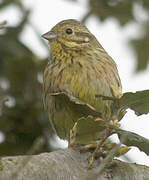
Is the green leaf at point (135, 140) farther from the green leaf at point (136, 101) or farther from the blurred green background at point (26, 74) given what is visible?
the blurred green background at point (26, 74)

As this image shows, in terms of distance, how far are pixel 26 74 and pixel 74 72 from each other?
76 centimetres

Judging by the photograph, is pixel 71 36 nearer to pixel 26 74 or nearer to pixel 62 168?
pixel 26 74

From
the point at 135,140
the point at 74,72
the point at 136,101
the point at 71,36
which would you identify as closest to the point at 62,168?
the point at 135,140

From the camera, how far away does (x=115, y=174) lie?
272cm

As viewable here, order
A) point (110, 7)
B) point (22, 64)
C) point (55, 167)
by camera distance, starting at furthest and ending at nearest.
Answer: point (22, 64), point (110, 7), point (55, 167)

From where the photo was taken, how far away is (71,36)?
4488 millimetres

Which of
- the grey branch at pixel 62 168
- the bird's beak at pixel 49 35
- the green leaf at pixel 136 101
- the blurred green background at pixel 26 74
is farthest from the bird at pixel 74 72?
the green leaf at pixel 136 101

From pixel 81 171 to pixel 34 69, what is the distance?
7.38ft

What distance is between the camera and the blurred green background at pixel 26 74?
412 cm

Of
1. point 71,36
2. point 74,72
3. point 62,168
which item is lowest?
point 62,168

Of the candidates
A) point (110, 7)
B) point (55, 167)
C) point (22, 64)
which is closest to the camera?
point (55, 167)

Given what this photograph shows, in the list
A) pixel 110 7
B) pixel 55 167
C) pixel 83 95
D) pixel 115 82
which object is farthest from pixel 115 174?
pixel 110 7

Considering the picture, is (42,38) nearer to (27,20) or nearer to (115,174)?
(27,20)

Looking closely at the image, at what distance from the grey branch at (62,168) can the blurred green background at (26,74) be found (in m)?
1.32
